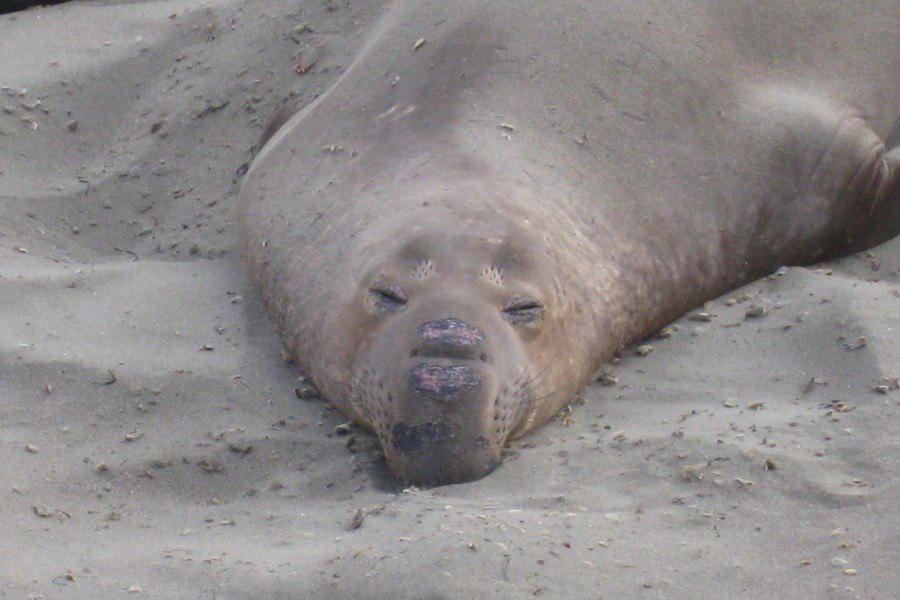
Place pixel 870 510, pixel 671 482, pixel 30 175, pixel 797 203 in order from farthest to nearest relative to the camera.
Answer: pixel 30 175 < pixel 797 203 < pixel 671 482 < pixel 870 510

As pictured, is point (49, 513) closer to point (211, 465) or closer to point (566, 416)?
point (211, 465)

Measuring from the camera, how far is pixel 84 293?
4.79 meters

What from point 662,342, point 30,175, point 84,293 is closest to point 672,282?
point 662,342

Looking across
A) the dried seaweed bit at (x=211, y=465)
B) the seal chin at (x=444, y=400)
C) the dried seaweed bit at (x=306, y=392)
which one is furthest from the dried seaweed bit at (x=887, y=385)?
the dried seaweed bit at (x=211, y=465)

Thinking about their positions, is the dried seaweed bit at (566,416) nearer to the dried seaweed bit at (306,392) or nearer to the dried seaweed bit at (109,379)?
the dried seaweed bit at (306,392)

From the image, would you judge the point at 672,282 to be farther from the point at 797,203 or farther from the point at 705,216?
the point at 797,203

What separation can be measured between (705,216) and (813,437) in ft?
4.37

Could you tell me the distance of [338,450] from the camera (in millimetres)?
3922

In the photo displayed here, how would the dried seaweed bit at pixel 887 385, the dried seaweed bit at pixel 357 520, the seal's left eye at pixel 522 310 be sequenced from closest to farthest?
the dried seaweed bit at pixel 357 520
the dried seaweed bit at pixel 887 385
the seal's left eye at pixel 522 310

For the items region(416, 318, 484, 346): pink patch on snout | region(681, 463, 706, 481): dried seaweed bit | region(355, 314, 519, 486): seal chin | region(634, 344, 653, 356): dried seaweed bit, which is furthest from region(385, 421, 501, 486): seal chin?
region(634, 344, 653, 356): dried seaweed bit

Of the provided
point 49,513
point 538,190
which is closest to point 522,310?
point 538,190

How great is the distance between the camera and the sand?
3023 mm

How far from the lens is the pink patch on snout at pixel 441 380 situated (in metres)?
3.60

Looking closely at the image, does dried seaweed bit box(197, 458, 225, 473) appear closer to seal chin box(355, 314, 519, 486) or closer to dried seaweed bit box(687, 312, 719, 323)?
seal chin box(355, 314, 519, 486)
